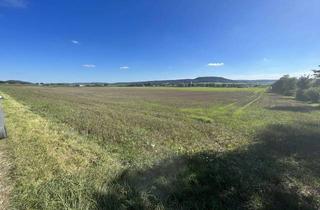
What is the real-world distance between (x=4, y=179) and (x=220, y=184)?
528cm

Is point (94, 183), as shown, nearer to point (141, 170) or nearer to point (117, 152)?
point (141, 170)

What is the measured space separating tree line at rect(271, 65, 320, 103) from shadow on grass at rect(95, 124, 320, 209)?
27.2m

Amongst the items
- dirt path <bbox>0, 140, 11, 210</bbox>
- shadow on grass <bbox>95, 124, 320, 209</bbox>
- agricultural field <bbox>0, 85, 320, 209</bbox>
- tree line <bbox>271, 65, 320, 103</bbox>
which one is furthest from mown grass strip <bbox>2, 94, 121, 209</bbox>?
tree line <bbox>271, 65, 320, 103</bbox>

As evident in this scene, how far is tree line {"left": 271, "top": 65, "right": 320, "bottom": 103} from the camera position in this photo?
33.7 m

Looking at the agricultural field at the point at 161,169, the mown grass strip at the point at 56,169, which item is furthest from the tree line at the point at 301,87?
the mown grass strip at the point at 56,169

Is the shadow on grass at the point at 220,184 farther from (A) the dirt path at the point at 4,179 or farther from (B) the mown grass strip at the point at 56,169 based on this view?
(A) the dirt path at the point at 4,179

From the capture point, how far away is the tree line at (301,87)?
33.7 metres

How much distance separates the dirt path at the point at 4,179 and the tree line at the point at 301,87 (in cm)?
3309

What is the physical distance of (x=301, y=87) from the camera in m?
49.6

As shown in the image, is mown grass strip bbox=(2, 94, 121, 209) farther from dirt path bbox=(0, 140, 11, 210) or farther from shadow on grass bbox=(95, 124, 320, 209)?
shadow on grass bbox=(95, 124, 320, 209)

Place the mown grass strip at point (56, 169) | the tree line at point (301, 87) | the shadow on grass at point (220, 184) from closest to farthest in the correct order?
the mown grass strip at point (56, 169) < the shadow on grass at point (220, 184) < the tree line at point (301, 87)

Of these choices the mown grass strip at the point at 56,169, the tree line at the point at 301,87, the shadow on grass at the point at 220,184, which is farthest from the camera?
the tree line at the point at 301,87

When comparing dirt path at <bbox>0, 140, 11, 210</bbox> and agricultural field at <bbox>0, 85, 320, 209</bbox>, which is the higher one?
dirt path at <bbox>0, 140, 11, 210</bbox>

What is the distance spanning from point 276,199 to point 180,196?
6.65ft
